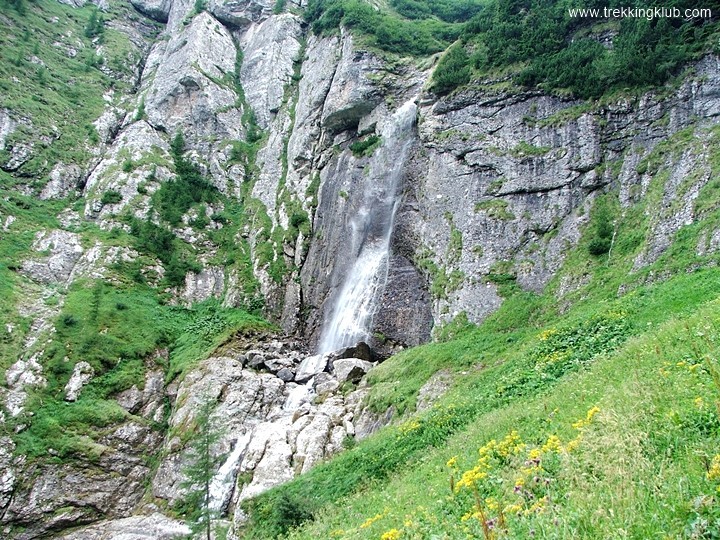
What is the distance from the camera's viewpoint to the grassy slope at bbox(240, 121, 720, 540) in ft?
12.1

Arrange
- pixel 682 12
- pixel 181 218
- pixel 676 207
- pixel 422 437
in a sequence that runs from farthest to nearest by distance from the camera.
Answer: 1. pixel 181 218
2. pixel 682 12
3. pixel 676 207
4. pixel 422 437

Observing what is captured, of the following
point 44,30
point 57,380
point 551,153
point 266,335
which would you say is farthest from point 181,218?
point 44,30

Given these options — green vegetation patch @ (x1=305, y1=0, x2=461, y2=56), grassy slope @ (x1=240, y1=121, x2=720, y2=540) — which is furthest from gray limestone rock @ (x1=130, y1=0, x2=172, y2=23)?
grassy slope @ (x1=240, y1=121, x2=720, y2=540)

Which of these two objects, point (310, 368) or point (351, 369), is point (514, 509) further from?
point (310, 368)

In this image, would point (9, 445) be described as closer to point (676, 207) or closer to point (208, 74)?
point (676, 207)

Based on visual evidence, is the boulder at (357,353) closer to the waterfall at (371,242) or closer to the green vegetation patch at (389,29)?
the waterfall at (371,242)

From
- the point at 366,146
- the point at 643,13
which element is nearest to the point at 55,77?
the point at 366,146

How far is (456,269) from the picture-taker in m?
29.5

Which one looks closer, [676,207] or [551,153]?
[676,207]

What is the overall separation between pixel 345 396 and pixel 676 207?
56.7 ft

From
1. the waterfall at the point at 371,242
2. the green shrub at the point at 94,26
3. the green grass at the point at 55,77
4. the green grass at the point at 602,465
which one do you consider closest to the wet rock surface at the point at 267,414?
the waterfall at the point at 371,242

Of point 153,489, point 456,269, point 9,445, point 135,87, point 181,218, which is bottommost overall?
point 153,489

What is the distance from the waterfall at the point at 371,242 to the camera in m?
32.3

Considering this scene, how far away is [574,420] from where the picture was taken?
694cm
